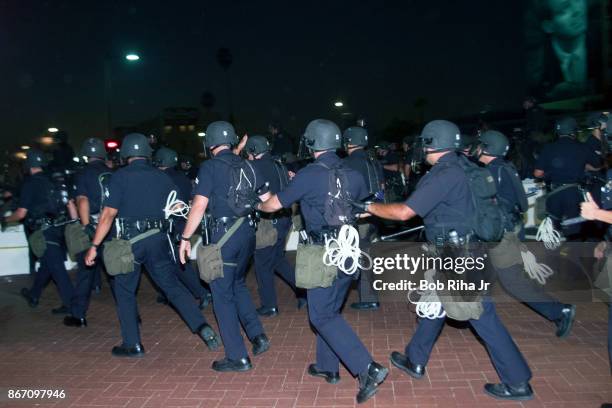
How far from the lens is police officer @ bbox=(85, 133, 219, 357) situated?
5.12 meters

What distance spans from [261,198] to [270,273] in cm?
175

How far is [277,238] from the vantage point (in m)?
6.41

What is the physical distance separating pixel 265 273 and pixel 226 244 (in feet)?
5.98

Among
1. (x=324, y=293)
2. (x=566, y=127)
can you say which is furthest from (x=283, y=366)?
(x=566, y=127)

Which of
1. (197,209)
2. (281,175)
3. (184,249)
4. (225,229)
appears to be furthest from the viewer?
(281,175)

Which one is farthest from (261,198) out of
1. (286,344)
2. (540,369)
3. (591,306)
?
(591,306)

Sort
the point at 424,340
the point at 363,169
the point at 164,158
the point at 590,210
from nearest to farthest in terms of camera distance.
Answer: the point at 590,210, the point at 424,340, the point at 363,169, the point at 164,158

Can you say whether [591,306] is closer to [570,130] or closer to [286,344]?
[570,130]

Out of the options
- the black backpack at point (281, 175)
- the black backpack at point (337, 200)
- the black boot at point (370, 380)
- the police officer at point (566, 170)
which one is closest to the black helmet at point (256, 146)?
the black backpack at point (281, 175)

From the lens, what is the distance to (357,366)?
4.02 metres

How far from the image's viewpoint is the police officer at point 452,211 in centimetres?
387

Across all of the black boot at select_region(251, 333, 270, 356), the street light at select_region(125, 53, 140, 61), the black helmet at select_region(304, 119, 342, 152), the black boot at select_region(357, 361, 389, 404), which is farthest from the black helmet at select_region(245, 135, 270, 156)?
the street light at select_region(125, 53, 140, 61)

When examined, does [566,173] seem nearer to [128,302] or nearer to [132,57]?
[128,302]

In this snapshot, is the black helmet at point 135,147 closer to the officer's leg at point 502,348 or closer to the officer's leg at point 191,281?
the officer's leg at point 191,281
